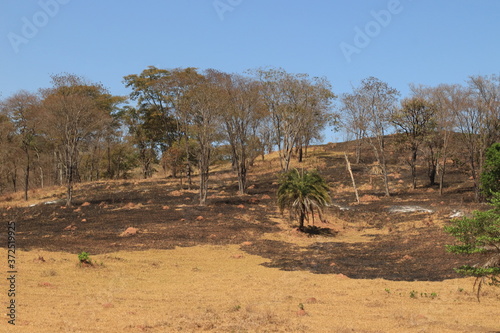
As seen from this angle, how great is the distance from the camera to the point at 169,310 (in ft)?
50.5

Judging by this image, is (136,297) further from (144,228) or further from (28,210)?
(28,210)

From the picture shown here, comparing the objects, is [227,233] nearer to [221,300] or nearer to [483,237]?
[221,300]

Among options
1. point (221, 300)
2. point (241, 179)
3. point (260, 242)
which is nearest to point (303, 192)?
point (260, 242)

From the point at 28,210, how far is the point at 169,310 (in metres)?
33.3

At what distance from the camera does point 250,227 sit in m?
35.0

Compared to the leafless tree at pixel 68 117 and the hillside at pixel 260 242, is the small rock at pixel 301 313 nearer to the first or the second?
the hillside at pixel 260 242

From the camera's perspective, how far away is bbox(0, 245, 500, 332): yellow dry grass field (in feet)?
44.7

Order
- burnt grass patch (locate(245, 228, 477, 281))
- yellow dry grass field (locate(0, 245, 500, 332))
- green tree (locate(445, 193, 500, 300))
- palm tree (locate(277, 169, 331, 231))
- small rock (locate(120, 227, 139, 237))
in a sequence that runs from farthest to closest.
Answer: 1. palm tree (locate(277, 169, 331, 231))
2. small rock (locate(120, 227, 139, 237))
3. burnt grass patch (locate(245, 228, 477, 281))
4. yellow dry grass field (locate(0, 245, 500, 332))
5. green tree (locate(445, 193, 500, 300))

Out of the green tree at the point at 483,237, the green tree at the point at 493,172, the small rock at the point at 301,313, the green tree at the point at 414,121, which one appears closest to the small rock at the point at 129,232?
the small rock at the point at 301,313

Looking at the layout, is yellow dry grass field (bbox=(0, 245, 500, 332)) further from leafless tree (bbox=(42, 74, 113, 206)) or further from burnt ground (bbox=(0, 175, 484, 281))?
leafless tree (bbox=(42, 74, 113, 206))

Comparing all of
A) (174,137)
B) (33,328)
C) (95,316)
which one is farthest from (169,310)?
(174,137)

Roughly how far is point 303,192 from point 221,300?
53.9 feet

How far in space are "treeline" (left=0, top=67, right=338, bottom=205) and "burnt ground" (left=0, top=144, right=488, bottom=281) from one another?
376 centimetres

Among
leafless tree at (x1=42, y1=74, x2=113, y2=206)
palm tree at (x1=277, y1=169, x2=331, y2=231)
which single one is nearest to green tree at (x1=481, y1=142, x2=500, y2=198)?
palm tree at (x1=277, y1=169, x2=331, y2=231)
